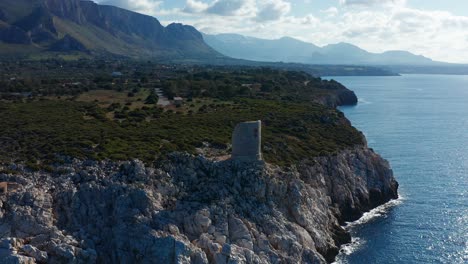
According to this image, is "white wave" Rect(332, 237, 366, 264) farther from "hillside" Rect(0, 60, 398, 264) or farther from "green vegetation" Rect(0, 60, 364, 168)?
"green vegetation" Rect(0, 60, 364, 168)

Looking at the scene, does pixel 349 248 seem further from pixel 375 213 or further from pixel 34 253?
pixel 34 253

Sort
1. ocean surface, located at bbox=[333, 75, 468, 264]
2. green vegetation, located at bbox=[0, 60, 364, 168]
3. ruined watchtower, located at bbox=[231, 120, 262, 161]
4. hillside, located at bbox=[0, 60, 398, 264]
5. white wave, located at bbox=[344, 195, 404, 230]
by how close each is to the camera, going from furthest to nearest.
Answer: white wave, located at bbox=[344, 195, 404, 230]
green vegetation, located at bbox=[0, 60, 364, 168]
ocean surface, located at bbox=[333, 75, 468, 264]
ruined watchtower, located at bbox=[231, 120, 262, 161]
hillside, located at bbox=[0, 60, 398, 264]

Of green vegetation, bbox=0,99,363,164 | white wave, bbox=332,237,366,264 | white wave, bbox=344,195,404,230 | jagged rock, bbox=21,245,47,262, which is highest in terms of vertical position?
green vegetation, bbox=0,99,363,164

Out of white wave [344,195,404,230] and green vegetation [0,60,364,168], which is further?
white wave [344,195,404,230]

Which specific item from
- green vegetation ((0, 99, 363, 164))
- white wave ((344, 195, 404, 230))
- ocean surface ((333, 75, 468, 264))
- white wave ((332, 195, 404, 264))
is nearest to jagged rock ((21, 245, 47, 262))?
green vegetation ((0, 99, 363, 164))

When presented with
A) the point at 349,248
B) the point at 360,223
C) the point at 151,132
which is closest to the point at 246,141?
the point at 151,132

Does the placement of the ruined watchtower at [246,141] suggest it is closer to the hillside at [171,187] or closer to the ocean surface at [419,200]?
the hillside at [171,187]

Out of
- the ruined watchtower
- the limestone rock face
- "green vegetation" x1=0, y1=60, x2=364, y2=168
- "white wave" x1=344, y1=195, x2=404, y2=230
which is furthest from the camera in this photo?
"white wave" x1=344, y1=195, x2=404, y2=230
